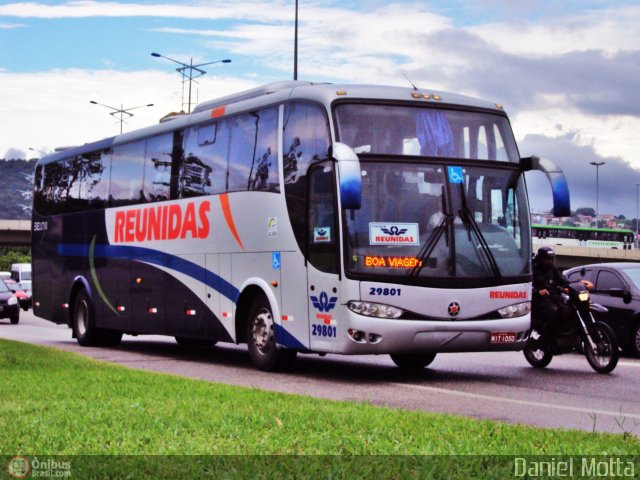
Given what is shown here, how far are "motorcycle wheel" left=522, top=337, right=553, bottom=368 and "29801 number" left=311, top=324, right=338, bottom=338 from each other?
353 centimetres

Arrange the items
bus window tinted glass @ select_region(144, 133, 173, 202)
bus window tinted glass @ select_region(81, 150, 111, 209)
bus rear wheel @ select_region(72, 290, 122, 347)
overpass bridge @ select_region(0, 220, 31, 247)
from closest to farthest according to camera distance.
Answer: bus window tinted glass @ select_region(144, 133, 173, 202) → bus window tinted glass @ select_region(81, 150, 111, 209) → bus rear wheel @ select_region(72, 290, 122, 347) → overpass bridge @ select_region(0, 220, 31, 247)

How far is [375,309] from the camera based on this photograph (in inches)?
537

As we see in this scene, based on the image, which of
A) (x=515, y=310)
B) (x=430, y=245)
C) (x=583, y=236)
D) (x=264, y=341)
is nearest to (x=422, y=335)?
(x=430, y=245)

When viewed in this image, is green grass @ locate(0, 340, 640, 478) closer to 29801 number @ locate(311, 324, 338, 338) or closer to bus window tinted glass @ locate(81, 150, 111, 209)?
29801 number @ locate(311, 324, 338, 338)

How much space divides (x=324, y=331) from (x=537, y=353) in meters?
3.84

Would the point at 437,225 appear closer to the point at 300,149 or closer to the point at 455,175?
the point at 455,175

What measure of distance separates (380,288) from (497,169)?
7.46 ft

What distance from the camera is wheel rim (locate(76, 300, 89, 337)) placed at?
22.1 m

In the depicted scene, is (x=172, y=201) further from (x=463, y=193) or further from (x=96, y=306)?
(x=463, y=193)

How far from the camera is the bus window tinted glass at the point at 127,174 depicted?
19.8 meters

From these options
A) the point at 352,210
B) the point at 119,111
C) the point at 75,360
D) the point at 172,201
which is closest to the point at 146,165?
the point at 172,201

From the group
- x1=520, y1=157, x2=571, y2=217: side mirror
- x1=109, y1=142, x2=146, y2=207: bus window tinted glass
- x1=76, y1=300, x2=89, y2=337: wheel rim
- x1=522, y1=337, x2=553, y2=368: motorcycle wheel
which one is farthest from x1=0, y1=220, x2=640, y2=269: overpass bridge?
x1=520, y1=157, x2=571, y2=217: side mirror

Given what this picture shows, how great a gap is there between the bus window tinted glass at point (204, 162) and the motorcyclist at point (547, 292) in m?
4.48

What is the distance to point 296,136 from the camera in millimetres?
14789
